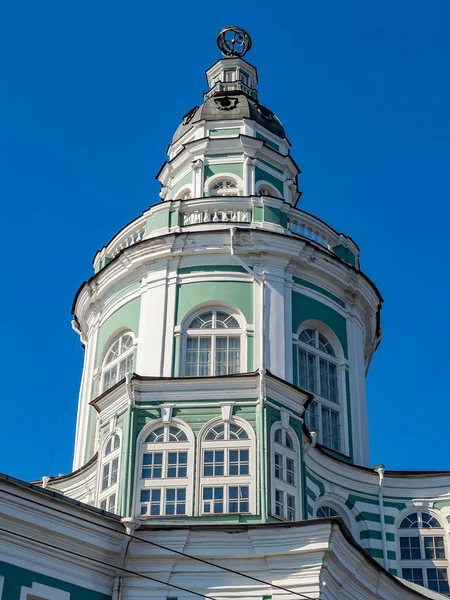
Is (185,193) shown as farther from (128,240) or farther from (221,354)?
(221,354)

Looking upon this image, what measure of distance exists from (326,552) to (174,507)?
182 inches

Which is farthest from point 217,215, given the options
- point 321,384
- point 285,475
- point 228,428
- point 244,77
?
point 244,77

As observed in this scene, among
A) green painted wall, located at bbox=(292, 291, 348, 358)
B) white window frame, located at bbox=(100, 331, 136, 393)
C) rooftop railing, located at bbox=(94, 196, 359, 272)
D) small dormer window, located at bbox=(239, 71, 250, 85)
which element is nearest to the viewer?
white window frame, located at bbox=(100, 331, 136, 393)

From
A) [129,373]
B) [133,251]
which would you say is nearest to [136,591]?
[129,373]

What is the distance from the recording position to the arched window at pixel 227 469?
2883 centimetres

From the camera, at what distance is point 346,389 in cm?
3500

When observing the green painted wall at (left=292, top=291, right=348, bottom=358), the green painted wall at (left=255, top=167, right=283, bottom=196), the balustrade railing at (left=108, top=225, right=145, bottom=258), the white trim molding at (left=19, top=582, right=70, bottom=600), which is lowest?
the white trim molding at (left=19, top=582, right=70, bottom=600)

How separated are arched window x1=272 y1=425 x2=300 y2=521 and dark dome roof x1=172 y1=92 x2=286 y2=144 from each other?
15.7 metres

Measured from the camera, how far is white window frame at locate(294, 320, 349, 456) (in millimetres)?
33938

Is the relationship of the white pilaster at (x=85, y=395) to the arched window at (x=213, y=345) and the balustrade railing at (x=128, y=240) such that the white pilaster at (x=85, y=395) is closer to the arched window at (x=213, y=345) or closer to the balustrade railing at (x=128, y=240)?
the balustrade railing at (x=128, y=240)

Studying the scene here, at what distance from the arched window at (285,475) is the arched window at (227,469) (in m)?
0.64

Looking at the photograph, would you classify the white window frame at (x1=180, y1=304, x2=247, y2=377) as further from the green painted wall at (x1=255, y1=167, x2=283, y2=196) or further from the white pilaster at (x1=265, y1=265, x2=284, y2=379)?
the green painted wall at (x1=255, y1=167, x2=283, y2=196)

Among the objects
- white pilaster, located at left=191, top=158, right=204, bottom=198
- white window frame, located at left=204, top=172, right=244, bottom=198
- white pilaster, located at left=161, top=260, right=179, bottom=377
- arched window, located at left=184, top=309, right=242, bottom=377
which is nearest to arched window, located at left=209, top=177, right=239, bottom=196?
white window frame, located at left=204, top=172, right=244, bottom=198

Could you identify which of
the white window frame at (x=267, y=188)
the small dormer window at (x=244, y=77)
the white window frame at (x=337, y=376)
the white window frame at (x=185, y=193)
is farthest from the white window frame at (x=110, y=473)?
the small dormer window at (x=244, y=77)
